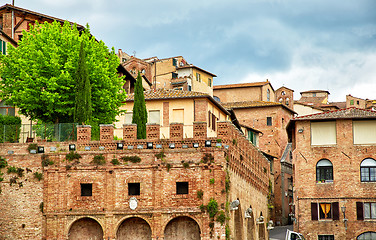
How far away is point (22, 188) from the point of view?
3756cm

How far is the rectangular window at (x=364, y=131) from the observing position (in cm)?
4859

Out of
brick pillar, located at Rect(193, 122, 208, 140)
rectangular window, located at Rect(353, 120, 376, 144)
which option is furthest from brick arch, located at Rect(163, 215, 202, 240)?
rectangular window, located at Rect(353, 120, 376, 144)

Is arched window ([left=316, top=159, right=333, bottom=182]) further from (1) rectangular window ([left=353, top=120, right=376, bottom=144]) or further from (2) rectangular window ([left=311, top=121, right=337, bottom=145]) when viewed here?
(1) rectangular window ([left=353, top=120, right=376, bottom=144])

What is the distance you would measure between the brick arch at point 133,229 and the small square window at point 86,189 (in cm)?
256

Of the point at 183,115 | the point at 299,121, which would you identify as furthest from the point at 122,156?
the point at 299,121

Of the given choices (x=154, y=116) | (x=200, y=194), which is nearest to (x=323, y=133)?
(x=154, y=116)

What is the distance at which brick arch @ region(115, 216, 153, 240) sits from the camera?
3703 cm

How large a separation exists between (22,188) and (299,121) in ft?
73.9

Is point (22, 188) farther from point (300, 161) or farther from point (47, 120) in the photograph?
point (300, 161)

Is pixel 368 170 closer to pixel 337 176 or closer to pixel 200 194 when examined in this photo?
pixel 337 176

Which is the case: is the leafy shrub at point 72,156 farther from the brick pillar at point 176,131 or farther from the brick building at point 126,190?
the brick pillar at point 176,131

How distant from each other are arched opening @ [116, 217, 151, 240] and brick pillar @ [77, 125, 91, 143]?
5.32 m

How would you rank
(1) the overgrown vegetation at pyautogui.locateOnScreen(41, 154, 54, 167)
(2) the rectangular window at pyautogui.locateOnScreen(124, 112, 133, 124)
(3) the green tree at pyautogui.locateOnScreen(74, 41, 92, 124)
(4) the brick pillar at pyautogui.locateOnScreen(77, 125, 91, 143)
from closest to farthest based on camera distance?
1. (1) the overgrown vegetation at pyautogui.locateOnScreen(41, 154, 54, 167)
2. (4) the brick pillar at pyautogui.locateOnScreen(77, 125, 91, 143)
3. (3) the green tree at pyautogui.locateOnScreen(74, 41, 92, 124)
4. (2) the rectangular window at pyautogui.locateOnScreen(124, 112, 133, 124)

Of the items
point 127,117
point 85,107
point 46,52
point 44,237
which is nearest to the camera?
point 44,237
